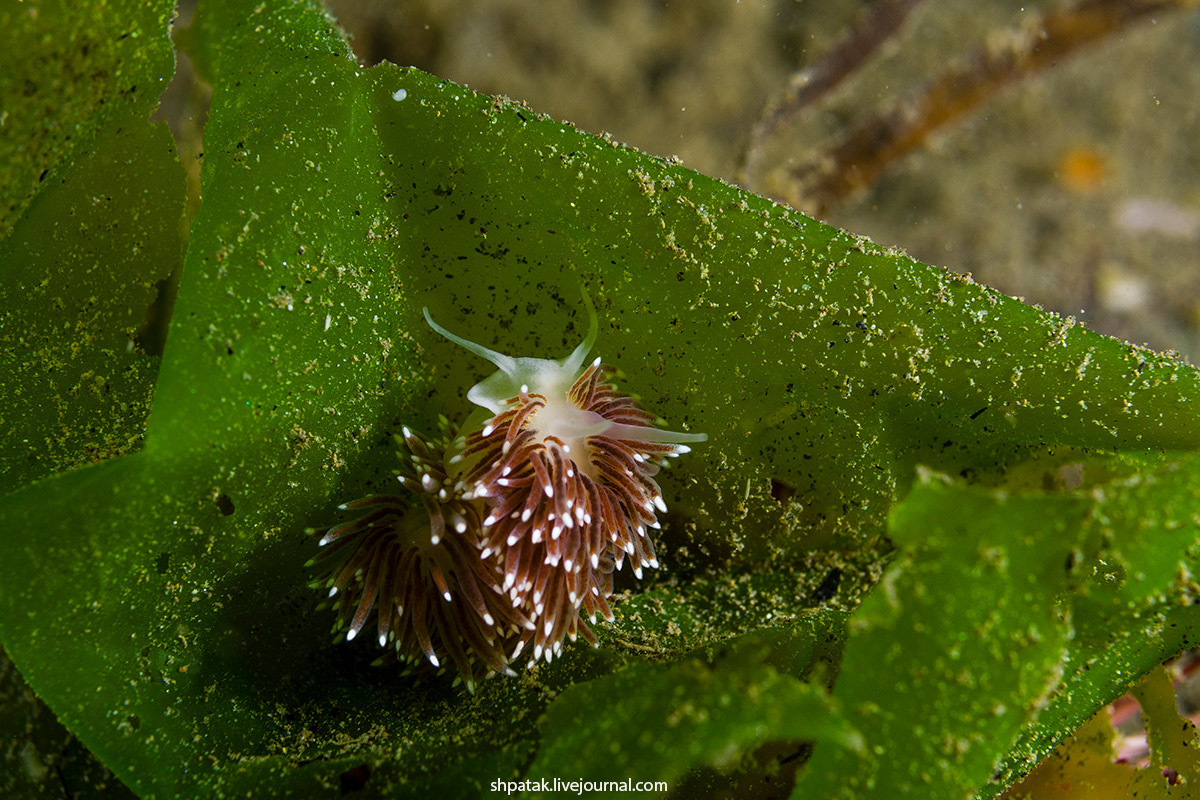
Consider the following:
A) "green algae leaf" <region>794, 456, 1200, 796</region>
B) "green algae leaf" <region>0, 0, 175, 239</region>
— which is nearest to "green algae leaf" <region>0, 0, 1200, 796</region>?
"green algae leaf" <region>794, 456, 1200, 796</region>

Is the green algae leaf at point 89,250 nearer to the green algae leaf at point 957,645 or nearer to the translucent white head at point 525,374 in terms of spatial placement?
the translucent white head at point 525,374

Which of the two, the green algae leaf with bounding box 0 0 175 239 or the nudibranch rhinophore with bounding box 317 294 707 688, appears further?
the nudibranch rhinophore with bounding box 317 294 707 688

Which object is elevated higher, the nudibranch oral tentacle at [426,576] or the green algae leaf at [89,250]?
the green algae leaf at [89,250]

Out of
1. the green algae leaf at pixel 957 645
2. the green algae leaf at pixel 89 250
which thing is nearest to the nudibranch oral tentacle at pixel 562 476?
the green algae leaf at pixel 957 645

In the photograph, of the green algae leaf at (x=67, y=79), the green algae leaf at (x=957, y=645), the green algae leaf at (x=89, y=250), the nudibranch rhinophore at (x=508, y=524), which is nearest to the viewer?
the green algae leaf at (x=957, y=645)

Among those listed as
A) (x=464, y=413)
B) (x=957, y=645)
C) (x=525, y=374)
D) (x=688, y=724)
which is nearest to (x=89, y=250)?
(x=464, y=413)

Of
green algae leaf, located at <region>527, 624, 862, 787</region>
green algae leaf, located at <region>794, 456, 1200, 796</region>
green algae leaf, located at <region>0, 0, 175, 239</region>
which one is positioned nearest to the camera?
green algae leaf, located at <region>527, 624, 862, 787</region>

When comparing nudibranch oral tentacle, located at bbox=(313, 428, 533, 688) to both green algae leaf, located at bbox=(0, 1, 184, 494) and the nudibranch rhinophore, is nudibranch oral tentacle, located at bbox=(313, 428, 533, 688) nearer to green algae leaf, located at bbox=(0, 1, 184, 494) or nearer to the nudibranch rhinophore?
the nudibranch rhinophore

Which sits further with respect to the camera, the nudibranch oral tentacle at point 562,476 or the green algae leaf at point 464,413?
the nudibranch oral tentacle at point 562,476
